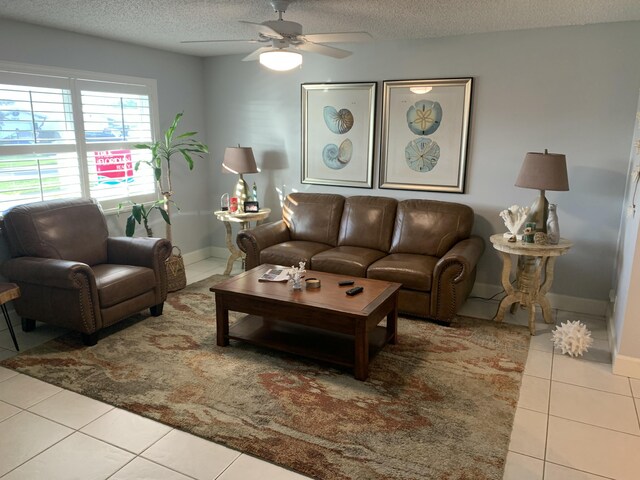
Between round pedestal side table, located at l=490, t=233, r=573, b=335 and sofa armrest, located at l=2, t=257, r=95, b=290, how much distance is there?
3142 mm

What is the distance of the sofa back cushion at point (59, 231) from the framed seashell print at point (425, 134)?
2773 mm

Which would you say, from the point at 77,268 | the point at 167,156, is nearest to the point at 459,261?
the point at 77,268

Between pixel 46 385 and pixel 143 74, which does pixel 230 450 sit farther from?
pixel 143 74

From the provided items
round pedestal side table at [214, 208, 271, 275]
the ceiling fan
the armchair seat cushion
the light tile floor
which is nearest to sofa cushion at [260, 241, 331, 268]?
round pedestal side table at [214, 208, 271, 275]

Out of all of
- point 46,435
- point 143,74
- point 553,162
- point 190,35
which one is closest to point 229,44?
point 190,35

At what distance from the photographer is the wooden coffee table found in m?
3.00

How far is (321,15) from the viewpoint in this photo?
353 cm

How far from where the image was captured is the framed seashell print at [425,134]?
4441 millimetres

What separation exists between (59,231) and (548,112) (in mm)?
4199

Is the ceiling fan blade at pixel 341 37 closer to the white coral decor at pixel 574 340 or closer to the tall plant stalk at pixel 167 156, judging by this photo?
the tall plant stalk at pixel 167 156

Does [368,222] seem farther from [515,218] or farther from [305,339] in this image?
[305,339]

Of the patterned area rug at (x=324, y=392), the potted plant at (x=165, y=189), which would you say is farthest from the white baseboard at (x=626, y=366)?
the potted plant at (x=165, y=189)

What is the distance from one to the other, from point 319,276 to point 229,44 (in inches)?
102

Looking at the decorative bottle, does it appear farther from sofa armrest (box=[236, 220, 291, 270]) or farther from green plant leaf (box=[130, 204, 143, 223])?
green plant leaf (box=[130, 204, 143, 223])
